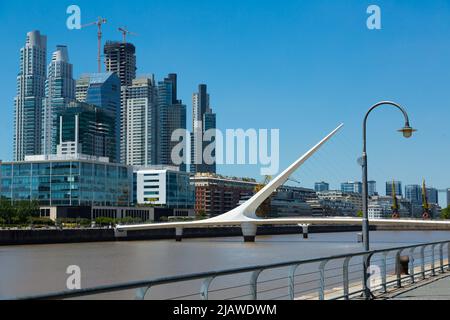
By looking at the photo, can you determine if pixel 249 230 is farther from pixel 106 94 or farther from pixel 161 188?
pixel 106 94

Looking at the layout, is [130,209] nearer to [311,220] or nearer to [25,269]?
→ [311,220]

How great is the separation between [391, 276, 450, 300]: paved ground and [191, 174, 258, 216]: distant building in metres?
132

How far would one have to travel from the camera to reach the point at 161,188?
119 m

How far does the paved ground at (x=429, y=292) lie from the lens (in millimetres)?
9656

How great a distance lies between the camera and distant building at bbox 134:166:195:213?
11838 centimetres

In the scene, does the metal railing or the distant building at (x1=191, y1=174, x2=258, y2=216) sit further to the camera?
the distant building at (x1=191, y1=174, x2=258, y2=216)

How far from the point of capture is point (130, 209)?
11112 cm

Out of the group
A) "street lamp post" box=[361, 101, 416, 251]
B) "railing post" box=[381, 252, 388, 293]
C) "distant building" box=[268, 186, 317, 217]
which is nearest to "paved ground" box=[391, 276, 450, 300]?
"railing post" box=[381, 252, 388, 293]

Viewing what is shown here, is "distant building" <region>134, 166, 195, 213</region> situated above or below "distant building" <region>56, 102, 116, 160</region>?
below

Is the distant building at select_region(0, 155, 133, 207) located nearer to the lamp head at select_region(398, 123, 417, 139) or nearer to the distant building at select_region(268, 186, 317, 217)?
the distant building at select_region(268, 186, 317, 217)

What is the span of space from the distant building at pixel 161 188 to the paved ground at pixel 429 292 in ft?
349

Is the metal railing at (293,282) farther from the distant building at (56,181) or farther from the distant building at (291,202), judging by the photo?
the distant building at (291,202)

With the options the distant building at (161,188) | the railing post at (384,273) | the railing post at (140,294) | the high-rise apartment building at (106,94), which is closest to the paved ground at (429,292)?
the railing post at (384,273)
